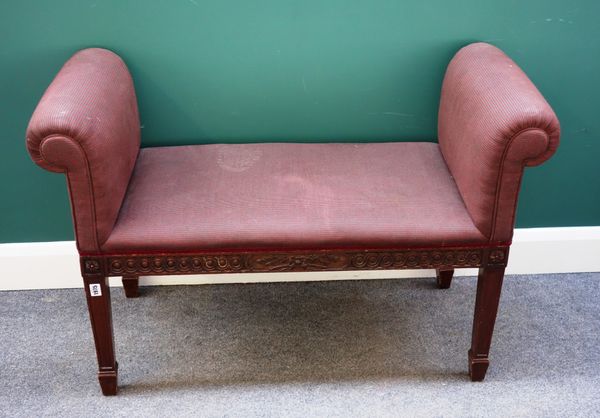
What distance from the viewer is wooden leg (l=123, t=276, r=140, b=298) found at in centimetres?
240

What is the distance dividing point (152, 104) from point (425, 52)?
0.81 meters

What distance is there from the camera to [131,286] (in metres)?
2.41

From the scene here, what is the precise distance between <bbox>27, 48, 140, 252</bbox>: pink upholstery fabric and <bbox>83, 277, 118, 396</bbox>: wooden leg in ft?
0.38

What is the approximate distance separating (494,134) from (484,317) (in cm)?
52

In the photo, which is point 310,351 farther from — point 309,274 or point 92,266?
point 92,266

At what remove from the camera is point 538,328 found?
232 cm

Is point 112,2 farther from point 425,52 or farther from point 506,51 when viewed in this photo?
point 506,51

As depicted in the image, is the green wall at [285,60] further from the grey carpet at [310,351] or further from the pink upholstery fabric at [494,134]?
the grey carpet at [310,351]

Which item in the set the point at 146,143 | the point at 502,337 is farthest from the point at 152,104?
the point at 502,337

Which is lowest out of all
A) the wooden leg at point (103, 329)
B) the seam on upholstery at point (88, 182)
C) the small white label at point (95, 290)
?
the wooden leg at point (103, 329)

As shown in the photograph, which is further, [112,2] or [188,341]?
[188,341]

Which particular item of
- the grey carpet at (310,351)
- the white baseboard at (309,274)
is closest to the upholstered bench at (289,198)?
the grey carpet at (310,351)

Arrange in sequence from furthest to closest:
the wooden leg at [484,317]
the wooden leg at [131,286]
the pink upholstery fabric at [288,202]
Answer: the wooden leg at [131,286], the wooden leg at [484,317], the pink upholstery fabric at [288,202]

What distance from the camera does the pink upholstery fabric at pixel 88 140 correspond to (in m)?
1.71
